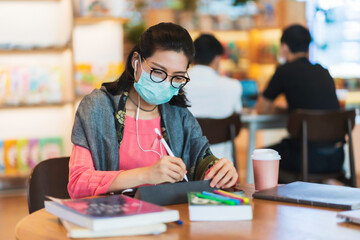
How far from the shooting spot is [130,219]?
115 centimetres

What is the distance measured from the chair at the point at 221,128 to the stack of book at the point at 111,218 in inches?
82.7

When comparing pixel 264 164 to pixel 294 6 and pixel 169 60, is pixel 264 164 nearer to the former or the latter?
pixel 169 60

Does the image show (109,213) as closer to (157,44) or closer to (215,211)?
(215,211)

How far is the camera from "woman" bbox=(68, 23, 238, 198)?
1.75 m

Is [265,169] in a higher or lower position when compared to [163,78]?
lower

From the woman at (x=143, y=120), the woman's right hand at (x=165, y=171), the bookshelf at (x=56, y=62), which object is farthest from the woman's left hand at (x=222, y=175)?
the bookshelf at (x=56, y=62)

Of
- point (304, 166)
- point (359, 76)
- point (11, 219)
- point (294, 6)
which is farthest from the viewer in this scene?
point (359, 76)

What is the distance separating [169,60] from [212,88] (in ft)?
6.14

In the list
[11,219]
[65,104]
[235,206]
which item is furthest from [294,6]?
[235,206]

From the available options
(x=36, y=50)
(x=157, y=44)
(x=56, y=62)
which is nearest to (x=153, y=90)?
(x=157, y=44)

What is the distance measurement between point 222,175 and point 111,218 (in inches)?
20.6

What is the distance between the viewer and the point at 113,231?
1.15 meters

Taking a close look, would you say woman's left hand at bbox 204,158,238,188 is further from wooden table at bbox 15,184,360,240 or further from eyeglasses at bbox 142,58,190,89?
eyeglasses at bbox 142,58,190,89

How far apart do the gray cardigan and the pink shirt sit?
4 cm
